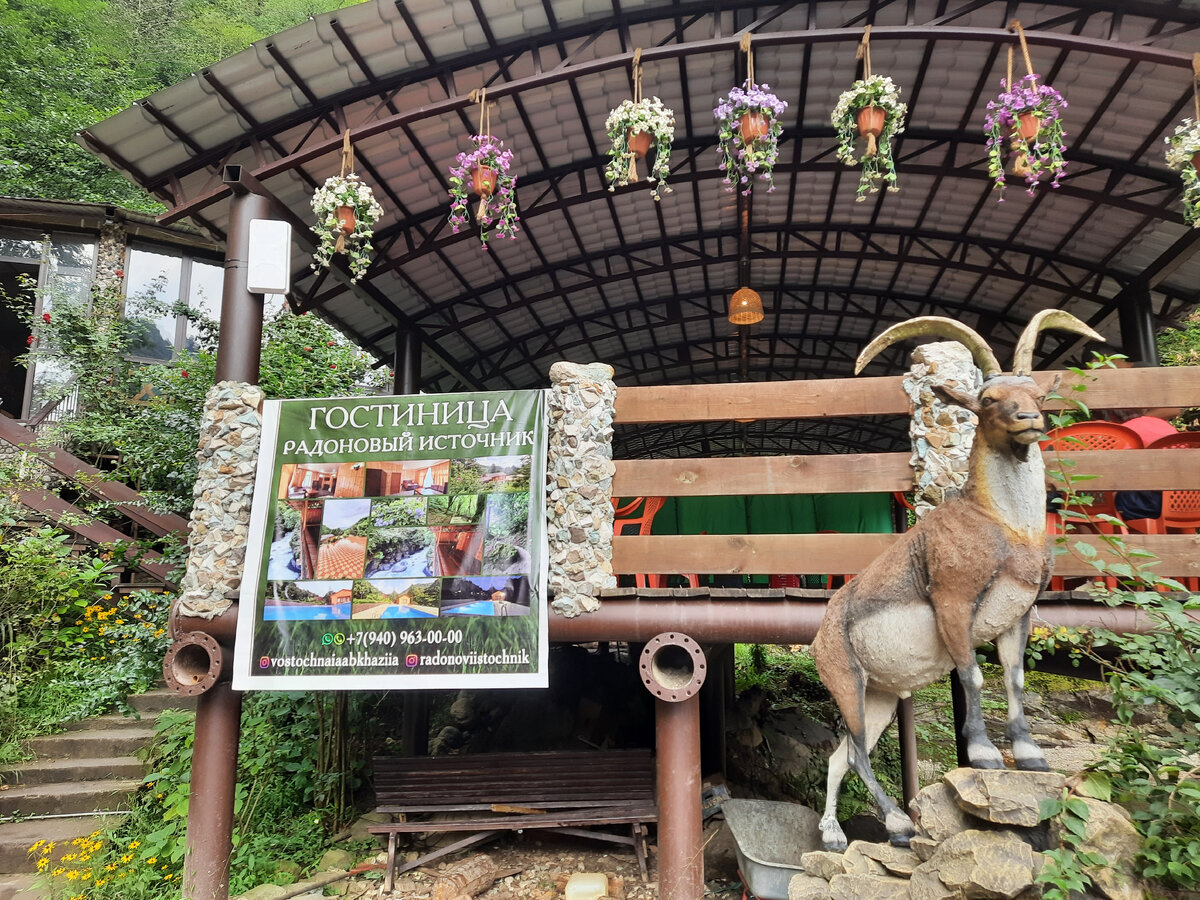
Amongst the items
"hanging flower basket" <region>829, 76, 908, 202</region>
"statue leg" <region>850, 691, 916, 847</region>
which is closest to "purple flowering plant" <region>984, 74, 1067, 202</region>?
"hanging flower basket" <region>829, 76, 908, 202</region>

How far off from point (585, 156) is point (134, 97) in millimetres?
14269

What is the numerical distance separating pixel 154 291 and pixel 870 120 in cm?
1211

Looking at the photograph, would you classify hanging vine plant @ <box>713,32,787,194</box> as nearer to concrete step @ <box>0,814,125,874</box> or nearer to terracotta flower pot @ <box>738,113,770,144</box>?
terracotta flower pot @ <box>738,113,770,144</box>

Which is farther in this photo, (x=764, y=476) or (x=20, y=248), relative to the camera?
(x=20, y=248)

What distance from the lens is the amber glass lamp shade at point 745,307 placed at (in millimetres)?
10102

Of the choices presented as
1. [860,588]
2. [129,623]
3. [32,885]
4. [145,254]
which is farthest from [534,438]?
[145,254]

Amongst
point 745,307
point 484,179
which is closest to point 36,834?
point 484,179

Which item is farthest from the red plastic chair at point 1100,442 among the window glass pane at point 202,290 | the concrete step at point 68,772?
the window glass pane at point 202,290

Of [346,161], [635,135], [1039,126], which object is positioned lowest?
[1039,126]

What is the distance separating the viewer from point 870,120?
204 inches

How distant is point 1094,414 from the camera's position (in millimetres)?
5824

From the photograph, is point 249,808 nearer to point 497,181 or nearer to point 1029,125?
point 497,181

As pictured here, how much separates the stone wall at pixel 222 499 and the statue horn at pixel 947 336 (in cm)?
431

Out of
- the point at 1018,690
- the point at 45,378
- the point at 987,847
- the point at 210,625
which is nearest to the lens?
the point at 987,847
